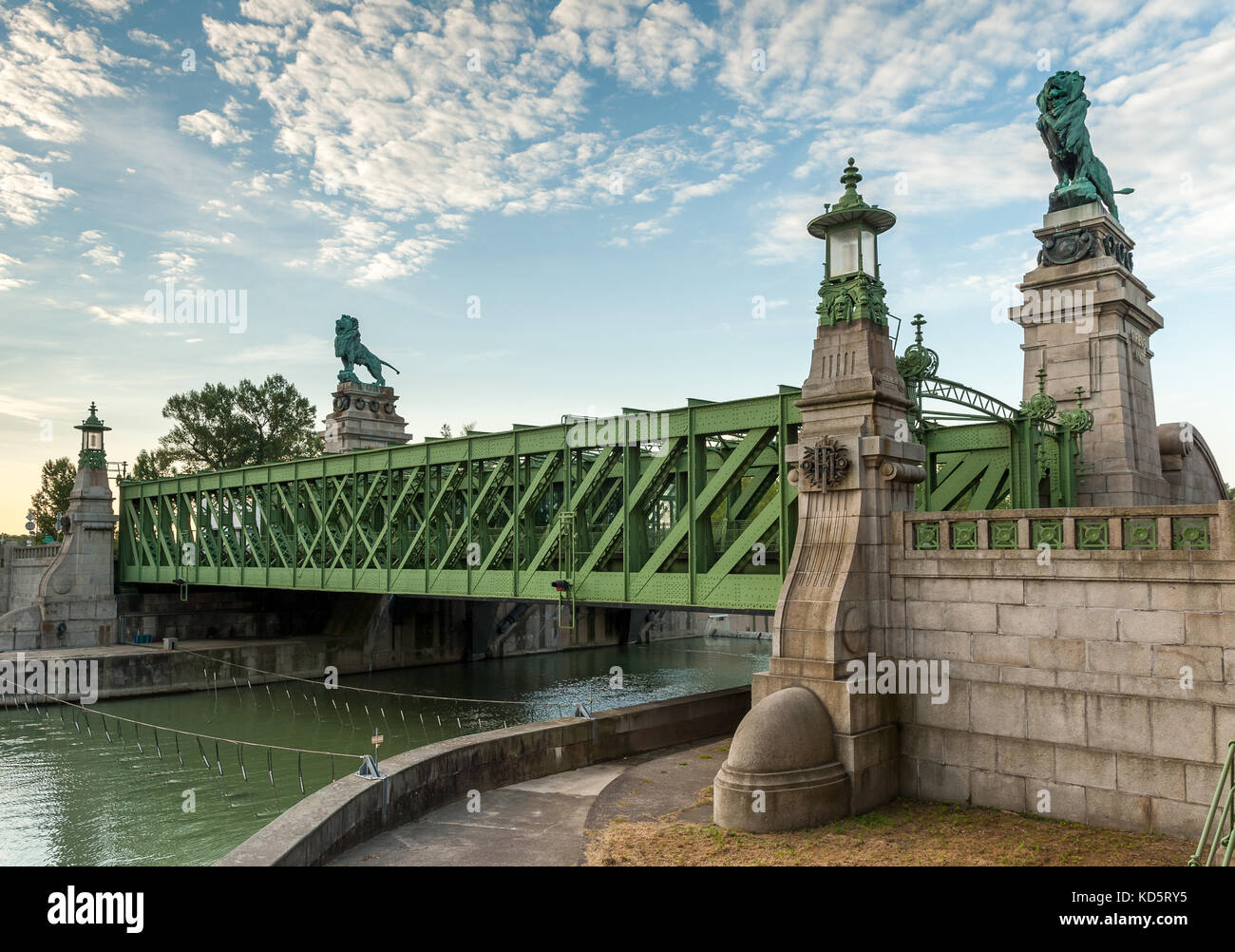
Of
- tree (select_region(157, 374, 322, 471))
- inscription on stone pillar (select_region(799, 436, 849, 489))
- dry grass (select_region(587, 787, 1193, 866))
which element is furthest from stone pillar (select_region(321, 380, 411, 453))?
dry grass (select_region(587, 787, 1193, 866))

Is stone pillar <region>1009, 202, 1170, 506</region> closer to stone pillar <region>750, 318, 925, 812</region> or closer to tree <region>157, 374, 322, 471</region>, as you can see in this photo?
stone pillar <region>750, 318, 925, 812</region>

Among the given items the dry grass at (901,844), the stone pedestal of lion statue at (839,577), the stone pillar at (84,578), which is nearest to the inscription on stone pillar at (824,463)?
the stone pedestal of lion statue at (839,577)

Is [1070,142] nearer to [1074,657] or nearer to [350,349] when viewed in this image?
[1074,657]

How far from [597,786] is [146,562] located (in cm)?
4149

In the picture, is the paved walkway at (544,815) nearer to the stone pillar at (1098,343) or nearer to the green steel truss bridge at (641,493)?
the green steel truss bridge at (641,493)

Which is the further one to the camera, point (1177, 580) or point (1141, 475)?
point (1141, 475)

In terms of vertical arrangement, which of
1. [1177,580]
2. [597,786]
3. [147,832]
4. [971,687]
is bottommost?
[147,832]

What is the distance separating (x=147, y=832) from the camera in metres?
19.7

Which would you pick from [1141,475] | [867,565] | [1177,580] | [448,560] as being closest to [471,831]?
[867,565]

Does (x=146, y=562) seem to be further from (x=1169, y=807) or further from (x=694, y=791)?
(x=1169, y=807)

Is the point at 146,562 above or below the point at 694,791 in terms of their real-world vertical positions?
above

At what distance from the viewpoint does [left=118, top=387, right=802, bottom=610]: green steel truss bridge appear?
20672 millimetres

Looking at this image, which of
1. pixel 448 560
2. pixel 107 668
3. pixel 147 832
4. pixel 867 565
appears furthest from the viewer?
pixel 107 668

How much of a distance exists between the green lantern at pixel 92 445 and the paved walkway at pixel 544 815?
145 feet
